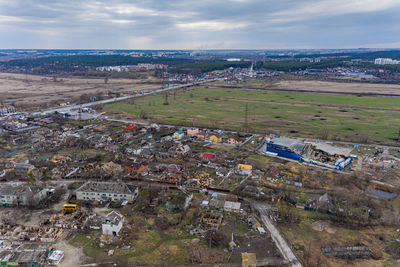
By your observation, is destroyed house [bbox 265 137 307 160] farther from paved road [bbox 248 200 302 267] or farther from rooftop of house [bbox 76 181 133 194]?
rooftop of house [bbox 76 181 133 194]

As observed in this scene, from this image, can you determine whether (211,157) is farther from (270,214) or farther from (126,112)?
(126,112)

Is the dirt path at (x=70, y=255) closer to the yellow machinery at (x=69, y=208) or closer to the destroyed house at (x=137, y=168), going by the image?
the yellow machinery at (x=69, y=208)

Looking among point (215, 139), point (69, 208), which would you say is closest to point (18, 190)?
point (69, 208)

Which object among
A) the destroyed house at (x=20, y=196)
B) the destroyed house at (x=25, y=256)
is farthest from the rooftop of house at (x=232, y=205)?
the destroyed house at (x=20, y=196)

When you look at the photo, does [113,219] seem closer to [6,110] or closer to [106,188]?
[106,188]

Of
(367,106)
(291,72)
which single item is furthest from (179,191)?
(291,72)

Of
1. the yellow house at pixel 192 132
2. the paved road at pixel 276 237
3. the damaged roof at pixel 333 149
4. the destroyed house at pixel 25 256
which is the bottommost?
the paved road at pixel 276 237
